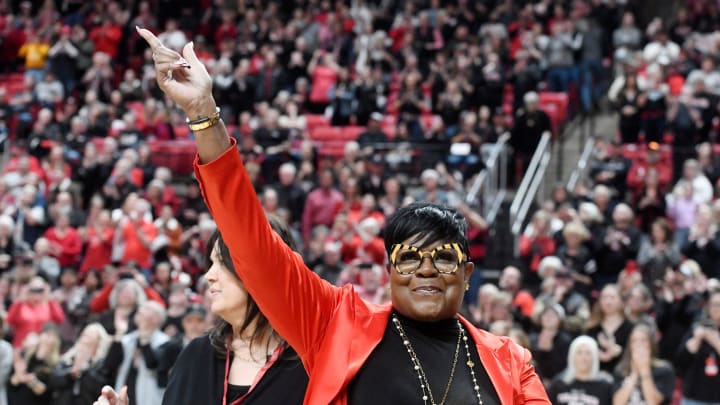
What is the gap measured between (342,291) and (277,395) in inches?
22.4

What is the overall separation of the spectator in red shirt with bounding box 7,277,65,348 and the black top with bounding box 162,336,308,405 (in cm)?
773

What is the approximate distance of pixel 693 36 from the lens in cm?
1756

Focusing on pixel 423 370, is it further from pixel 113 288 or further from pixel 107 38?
pixel 107 38

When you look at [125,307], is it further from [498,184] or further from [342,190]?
[498,184]

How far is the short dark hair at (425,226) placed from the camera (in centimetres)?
350

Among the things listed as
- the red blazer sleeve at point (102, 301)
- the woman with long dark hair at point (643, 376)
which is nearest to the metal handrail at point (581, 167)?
the red blazer sleeve at point (102, 301)

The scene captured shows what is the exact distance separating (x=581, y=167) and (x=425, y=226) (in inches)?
484

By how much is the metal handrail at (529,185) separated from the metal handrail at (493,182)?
20cm

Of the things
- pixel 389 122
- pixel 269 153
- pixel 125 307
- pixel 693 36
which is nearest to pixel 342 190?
pixel 269 153

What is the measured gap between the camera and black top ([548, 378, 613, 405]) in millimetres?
8758

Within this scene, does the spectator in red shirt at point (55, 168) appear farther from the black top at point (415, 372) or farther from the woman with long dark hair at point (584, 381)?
the black top at point (415, 372)

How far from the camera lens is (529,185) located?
15516 mm

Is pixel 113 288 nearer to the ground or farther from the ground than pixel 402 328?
nearer to the ground

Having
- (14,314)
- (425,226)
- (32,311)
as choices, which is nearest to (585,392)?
(32,311)
